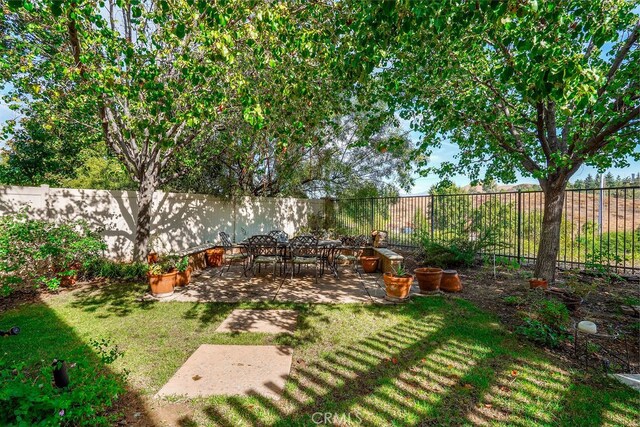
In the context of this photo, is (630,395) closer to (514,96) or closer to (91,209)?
(514,96)

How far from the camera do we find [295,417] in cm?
219

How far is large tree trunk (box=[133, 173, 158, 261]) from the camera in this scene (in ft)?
→ 21.5

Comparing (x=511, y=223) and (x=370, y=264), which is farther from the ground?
(x=511, y=223)

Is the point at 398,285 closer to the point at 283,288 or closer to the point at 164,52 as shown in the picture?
the point at 283,288

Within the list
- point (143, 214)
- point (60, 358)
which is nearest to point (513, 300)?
point (60, 358)

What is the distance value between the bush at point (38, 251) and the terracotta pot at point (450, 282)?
653cm

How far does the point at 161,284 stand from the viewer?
493cm

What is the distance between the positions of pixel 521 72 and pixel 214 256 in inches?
292

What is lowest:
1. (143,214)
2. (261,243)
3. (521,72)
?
(261,243)

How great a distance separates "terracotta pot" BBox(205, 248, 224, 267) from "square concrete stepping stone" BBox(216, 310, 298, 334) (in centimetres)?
383

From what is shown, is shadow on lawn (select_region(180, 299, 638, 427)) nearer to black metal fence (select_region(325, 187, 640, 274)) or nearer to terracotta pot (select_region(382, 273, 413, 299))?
terracotta pot (select_region(382, 273, 413, 299))

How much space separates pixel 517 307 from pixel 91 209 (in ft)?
29.2

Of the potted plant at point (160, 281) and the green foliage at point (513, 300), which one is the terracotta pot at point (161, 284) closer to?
the potted plant at point (160, 281)

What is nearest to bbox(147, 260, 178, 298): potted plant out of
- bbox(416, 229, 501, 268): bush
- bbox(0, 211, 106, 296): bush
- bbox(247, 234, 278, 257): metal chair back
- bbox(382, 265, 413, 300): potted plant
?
bbox(0, 211, 106, 296): bush
